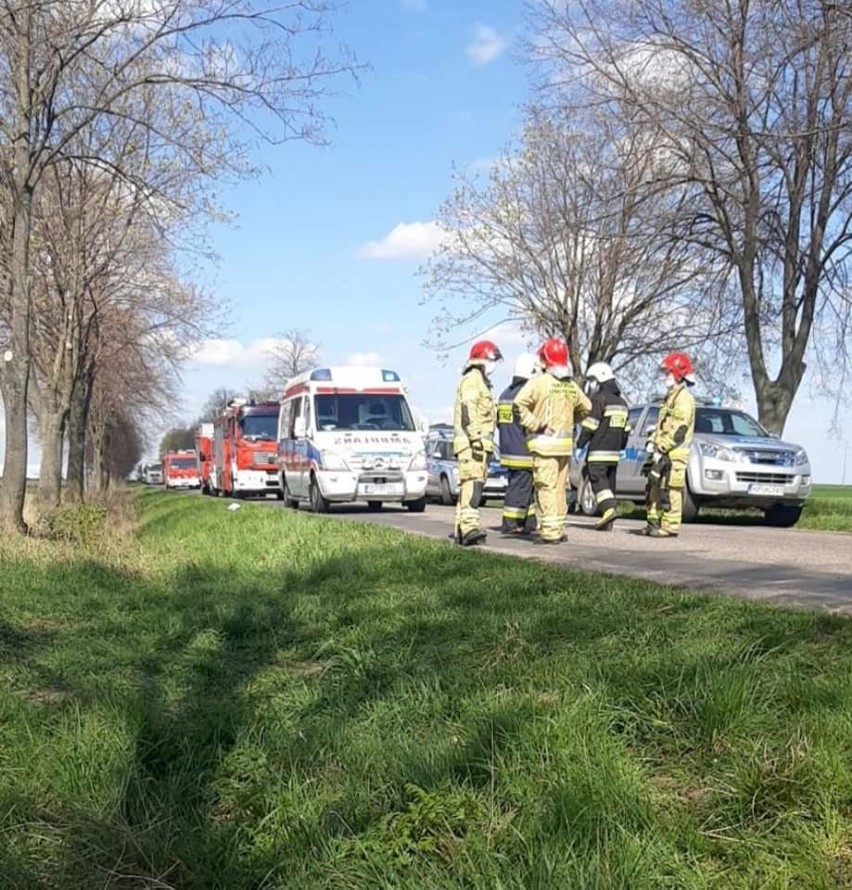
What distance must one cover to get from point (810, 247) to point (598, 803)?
20.4 metres

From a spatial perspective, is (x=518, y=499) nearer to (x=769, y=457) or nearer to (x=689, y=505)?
(x=689, y=505)

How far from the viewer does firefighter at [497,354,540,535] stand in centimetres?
1173

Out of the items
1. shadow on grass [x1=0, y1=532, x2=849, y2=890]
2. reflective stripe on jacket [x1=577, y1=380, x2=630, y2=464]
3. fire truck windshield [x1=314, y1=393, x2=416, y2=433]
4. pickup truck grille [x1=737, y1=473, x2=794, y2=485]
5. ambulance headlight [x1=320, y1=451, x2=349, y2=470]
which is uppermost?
fire truck windshield [x1=314, y1=393, x2=416, y2=433]

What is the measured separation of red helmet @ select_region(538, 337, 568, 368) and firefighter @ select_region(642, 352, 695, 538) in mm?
1983

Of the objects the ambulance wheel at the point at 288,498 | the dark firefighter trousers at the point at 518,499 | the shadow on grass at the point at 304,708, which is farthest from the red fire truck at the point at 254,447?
the shadow on grass at the point at 304,708

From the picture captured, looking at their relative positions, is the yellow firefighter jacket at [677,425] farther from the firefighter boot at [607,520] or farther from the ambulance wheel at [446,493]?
the ambulance wheel at [446,493]

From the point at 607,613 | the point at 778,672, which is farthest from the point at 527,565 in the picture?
the point at 778,672

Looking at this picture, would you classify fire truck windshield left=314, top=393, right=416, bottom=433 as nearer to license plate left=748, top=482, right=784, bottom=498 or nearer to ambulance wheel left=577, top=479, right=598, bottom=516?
ambulance wheel left=577, top=479, right=598, bottom=516

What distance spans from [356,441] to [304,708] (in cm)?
1441

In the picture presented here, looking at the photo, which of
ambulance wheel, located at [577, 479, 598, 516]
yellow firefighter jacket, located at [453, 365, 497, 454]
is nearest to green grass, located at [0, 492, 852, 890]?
yellow firefighter jacket, located at [453, 365, 497, 454]

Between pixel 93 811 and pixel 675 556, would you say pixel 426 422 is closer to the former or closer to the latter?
pixel 675 556

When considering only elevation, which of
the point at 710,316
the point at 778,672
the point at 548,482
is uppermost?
the point at 710,316

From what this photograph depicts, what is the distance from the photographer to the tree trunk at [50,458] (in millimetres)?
23266

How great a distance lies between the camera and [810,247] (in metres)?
21.7
